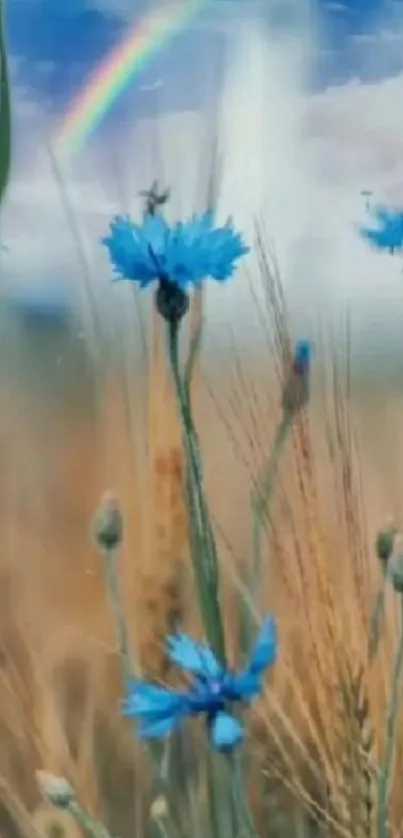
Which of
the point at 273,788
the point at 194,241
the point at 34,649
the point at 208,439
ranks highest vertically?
the point at 194,241

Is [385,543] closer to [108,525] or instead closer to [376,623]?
[376,623]

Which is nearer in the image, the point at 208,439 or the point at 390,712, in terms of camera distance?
the point at 390,712

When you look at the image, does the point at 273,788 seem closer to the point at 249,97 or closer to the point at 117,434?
the point at 117,434

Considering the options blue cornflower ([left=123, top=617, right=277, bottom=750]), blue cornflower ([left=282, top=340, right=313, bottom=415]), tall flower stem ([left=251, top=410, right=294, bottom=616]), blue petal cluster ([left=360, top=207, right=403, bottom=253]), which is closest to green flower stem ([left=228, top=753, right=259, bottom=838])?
blue cornflower ([left=123, top=617, right=277, bottom=750])

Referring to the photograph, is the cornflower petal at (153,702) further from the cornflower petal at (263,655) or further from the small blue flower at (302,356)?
the small blue flower at (302,356)

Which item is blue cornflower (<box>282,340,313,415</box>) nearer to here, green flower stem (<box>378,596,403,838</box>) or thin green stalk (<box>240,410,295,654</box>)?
thin green stalk (<box>240,410,295,654</box>)

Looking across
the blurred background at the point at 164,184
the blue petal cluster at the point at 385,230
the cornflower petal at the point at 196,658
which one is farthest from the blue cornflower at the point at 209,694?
the blue petal cluster at the point at 385,230

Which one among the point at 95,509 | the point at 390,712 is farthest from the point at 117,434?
the point at 390,712
